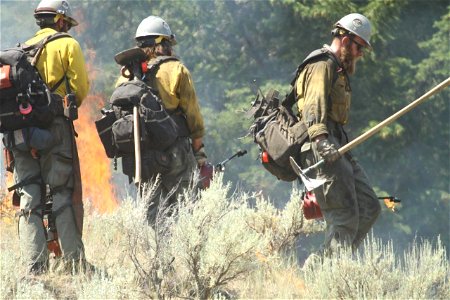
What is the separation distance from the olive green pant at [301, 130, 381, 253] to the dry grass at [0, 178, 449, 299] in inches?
9.1

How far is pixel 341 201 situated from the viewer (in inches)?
360

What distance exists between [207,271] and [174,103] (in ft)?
6.33

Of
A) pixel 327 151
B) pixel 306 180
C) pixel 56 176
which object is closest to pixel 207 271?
pixel 306 180

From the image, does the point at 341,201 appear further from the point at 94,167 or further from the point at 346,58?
the point at 94,167

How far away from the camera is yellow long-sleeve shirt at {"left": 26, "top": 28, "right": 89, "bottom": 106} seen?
9.09 metres

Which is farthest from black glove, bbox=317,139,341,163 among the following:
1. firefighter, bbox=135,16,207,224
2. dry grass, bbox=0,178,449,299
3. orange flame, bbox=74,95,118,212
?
orange flame, bbox=74,95,118,212

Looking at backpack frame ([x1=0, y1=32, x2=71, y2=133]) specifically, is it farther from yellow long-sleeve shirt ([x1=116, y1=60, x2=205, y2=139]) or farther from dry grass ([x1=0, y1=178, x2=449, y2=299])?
yellow long-sleeve shirt ([x1=116, y1=60, x2=205, y2=139])

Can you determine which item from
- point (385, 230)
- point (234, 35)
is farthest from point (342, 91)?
point (234, 35)

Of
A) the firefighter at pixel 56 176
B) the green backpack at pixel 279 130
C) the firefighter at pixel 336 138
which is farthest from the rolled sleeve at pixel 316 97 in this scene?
the firefighter at pixel 56 176

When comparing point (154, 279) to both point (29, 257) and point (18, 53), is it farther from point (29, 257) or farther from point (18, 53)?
point (18, 53)

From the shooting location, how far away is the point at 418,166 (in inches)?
1027

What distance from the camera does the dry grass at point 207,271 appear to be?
27.1 ft

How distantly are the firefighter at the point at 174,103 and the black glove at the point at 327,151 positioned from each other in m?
1.22

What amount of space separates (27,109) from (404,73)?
17.4 meters
